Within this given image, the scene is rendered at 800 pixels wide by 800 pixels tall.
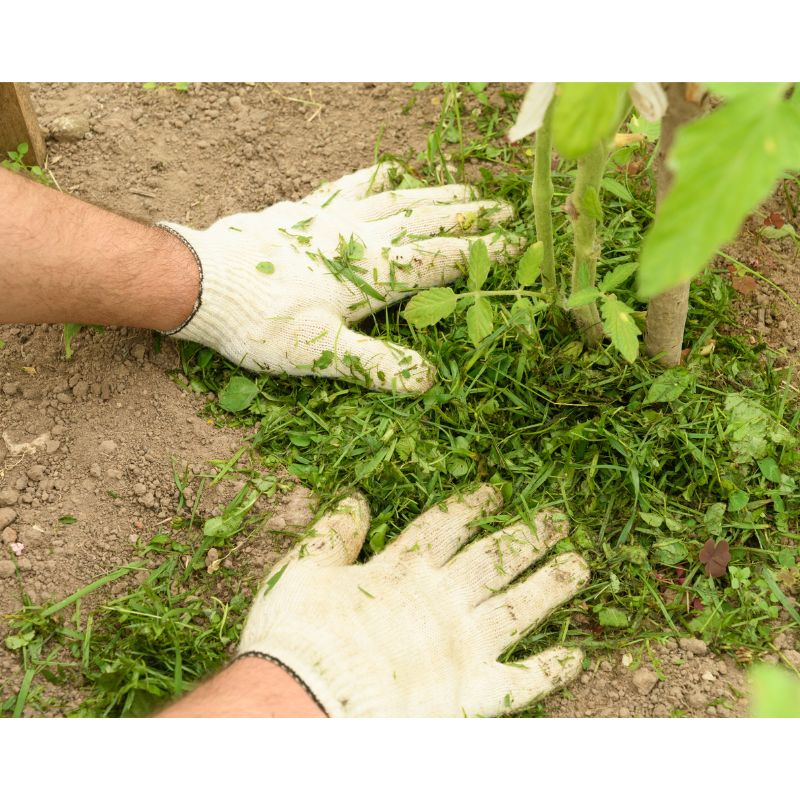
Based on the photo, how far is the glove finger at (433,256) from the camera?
182cm

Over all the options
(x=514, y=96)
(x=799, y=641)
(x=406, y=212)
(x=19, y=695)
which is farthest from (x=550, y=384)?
(x=19, y=695)

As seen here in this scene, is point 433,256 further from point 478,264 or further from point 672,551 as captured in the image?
point 672,551

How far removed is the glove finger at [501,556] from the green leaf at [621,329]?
43cm

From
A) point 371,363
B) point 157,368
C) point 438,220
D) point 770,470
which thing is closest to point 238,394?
point 157,368

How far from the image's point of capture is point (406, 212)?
75.0 inches

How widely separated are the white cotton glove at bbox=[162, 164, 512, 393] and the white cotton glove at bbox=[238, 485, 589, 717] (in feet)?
→ 1.07

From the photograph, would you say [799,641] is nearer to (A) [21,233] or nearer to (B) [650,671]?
(B) [650,671]

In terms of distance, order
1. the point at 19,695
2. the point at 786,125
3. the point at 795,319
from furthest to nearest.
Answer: the point at 795,319
the point at 19,695
the point at 786,125

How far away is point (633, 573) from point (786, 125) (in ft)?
3.61

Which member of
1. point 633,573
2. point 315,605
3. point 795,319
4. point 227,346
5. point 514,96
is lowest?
point 633,573

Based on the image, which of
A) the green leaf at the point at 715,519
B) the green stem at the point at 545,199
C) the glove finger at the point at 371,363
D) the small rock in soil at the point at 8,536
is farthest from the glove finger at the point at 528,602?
the small rock in soil at the point at 8,536

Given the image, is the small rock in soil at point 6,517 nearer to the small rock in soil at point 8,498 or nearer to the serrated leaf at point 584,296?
the small rock in soil at point 8,498

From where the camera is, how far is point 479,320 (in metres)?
1.43

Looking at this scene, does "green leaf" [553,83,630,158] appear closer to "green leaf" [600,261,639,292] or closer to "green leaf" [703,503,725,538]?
"green leaf" [600,261,639,292]
